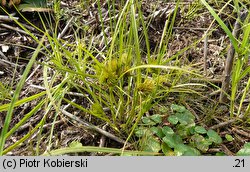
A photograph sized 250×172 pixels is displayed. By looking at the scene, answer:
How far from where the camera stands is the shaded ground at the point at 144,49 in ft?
2.97

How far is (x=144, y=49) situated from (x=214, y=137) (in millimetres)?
391

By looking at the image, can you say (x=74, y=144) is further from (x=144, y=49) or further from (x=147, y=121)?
(x=144, y=49)

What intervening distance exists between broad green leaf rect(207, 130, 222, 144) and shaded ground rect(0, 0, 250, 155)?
0.08 feet

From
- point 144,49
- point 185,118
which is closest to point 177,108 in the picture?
point 185,118

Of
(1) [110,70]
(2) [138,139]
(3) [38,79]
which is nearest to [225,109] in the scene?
(2) [138,139]

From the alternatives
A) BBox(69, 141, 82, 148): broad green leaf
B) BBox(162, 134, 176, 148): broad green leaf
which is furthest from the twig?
BBox(69, 141, 82, 148): broad green leaf

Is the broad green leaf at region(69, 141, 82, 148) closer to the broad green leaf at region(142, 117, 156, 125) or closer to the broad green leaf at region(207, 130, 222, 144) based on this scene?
the broad green leaf at region(142, 117, 156, 125)

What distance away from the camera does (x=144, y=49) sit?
1111 mm

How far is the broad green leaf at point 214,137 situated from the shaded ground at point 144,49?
2 cm

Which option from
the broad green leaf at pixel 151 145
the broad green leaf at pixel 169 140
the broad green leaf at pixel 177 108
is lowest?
the broad green leaf at pixel 151 145

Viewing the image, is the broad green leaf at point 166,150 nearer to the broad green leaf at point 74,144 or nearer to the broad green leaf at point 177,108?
the broad green leaf at point 177,108

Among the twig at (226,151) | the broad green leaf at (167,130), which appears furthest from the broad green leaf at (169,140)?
the twig at (226,151)

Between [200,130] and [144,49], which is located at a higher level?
[144,49]

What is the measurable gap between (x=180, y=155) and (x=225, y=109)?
8.8 inches
